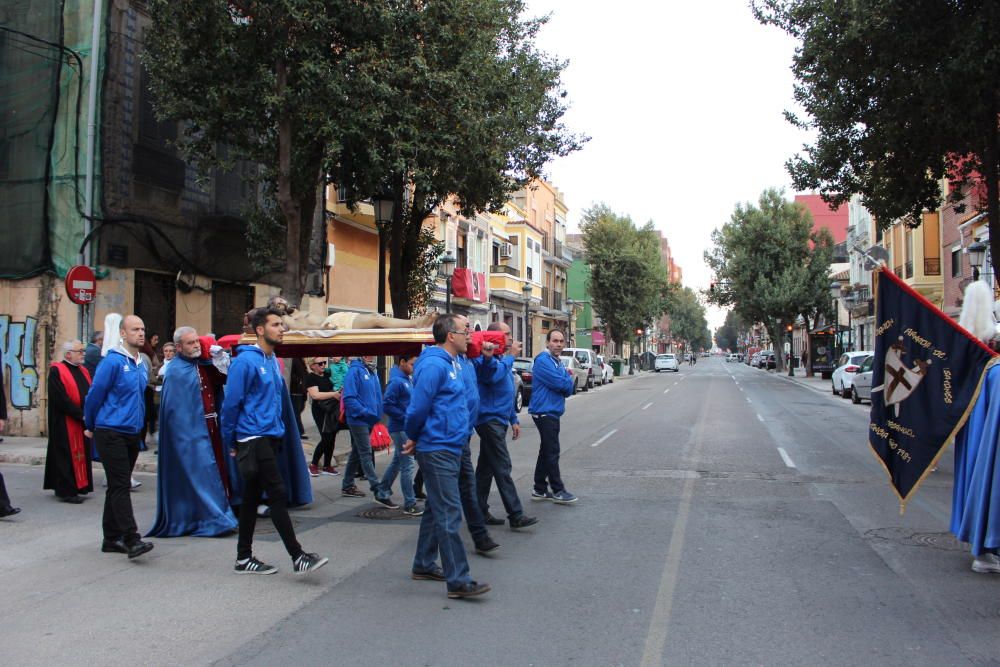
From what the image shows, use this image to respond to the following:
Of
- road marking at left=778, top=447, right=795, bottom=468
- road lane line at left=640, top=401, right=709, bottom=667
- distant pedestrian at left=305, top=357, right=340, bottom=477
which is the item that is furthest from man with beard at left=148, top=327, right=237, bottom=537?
road marking at left=778, top=447, right=795, bottom=468

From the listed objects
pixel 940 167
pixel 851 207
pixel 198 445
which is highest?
pixel 851 207

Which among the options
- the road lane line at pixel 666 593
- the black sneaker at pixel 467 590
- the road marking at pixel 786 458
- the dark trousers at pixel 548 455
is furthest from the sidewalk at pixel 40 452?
the road marking at pixel 786 458

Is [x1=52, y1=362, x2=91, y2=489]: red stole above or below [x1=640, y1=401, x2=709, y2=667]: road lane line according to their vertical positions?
above

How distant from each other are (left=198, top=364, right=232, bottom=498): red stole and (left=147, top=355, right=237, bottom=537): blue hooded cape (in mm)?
131

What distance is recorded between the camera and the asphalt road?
14.9 ft

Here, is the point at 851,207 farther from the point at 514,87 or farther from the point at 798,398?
the point at 514,87

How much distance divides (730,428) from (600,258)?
36716 millimetres

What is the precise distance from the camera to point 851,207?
55000mm

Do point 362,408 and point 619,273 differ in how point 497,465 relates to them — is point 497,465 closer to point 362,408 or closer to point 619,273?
point 362,408

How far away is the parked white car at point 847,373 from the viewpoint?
91.8ft

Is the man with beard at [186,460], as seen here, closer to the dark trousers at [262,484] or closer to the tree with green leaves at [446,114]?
the dark trousers at [262,484]

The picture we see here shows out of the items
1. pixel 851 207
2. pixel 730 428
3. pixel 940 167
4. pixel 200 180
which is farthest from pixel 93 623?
pixel 851 207

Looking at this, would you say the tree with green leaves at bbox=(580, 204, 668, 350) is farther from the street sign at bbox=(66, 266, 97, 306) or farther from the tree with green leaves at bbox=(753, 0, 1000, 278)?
the street sign at bbox=(66, 266, 97, 306)

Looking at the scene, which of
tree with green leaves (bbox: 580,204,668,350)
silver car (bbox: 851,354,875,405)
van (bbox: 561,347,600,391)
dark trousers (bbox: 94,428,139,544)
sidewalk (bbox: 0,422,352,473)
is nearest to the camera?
dark trousers (bbox: 94,428,139,544)
